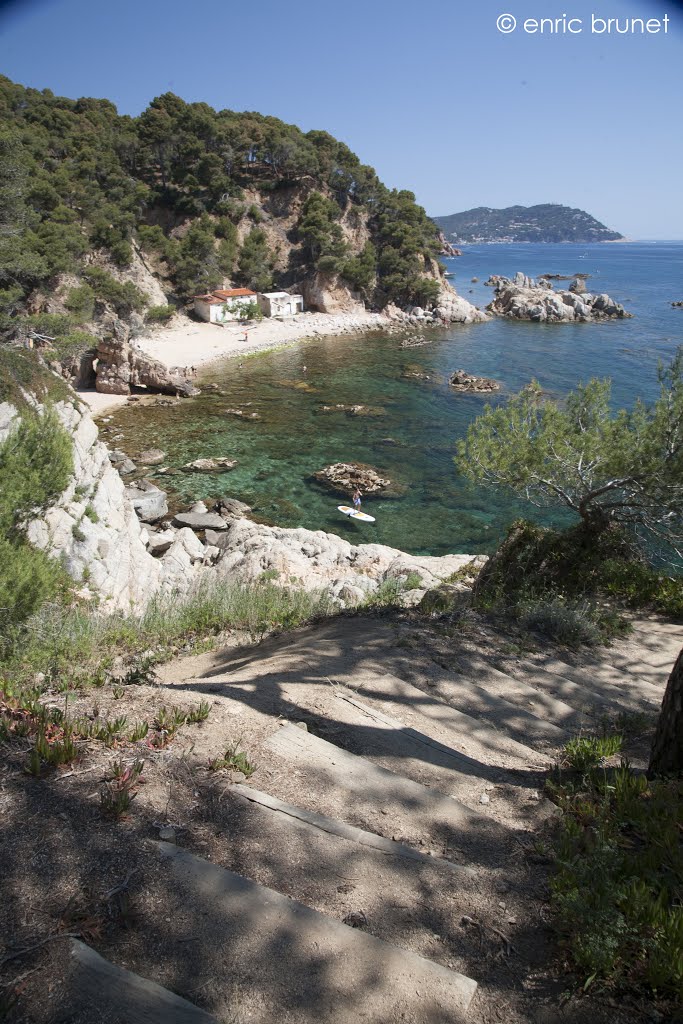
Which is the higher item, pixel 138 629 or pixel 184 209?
pixel 184 209

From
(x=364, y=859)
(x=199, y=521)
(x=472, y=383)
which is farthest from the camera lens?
(x=472, y=383)

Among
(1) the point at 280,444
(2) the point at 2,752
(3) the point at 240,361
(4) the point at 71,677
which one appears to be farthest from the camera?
(3) the point at 240,361

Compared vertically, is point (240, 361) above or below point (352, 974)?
above

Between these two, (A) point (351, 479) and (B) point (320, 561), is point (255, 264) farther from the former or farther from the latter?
(B) point (320, 561)

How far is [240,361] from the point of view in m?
47.4

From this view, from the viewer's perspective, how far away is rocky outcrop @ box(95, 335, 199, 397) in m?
37.2

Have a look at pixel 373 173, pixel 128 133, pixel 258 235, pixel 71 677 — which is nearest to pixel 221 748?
pixel 71 677

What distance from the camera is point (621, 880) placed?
290 centimetres

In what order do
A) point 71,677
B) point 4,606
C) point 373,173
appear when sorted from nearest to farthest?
point 71,677, point 4,606, point 373,173

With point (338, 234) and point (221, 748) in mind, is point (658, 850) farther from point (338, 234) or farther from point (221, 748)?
point (338, 234)

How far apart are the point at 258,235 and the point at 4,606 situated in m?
65.9

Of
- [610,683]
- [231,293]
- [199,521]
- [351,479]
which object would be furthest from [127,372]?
[610,683]

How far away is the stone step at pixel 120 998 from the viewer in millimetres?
2104

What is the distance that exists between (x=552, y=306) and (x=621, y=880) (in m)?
76.0
